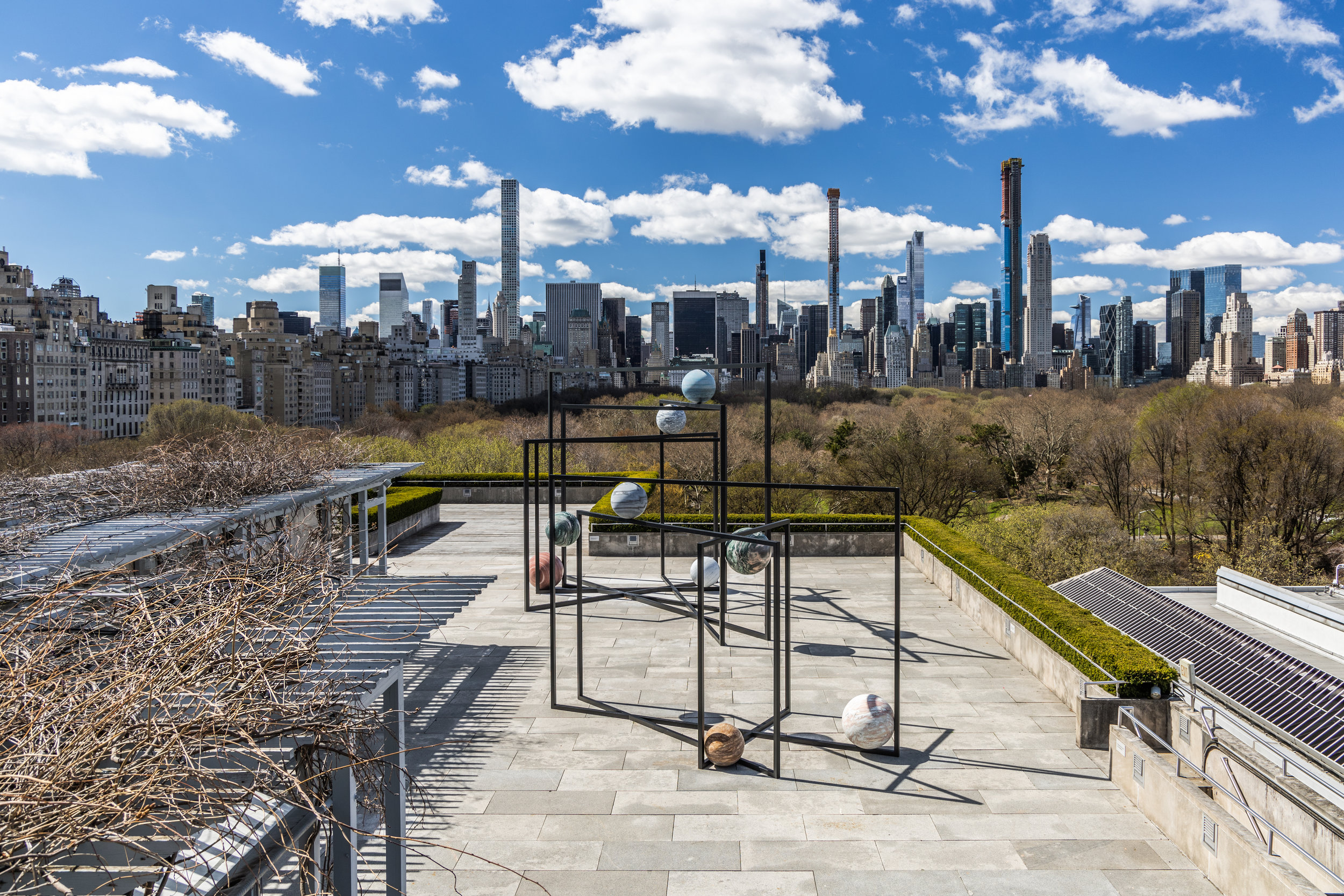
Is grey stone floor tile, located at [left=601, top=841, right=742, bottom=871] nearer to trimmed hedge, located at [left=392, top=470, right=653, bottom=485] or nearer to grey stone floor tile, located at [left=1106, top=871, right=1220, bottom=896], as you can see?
grey stone floor tile, located at [left=1106, top=871, right=1220, bottom=896]

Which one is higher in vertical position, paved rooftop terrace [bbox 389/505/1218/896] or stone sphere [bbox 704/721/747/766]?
stone sphere [bbox 704/721/747/766]

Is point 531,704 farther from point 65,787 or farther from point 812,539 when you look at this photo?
point 812,539

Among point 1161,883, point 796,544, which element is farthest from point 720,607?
point 796,544

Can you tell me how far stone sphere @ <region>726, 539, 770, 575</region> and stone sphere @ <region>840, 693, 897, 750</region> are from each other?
167 centimetres

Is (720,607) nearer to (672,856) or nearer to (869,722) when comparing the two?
(869,722)

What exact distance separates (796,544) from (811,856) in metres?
14.2

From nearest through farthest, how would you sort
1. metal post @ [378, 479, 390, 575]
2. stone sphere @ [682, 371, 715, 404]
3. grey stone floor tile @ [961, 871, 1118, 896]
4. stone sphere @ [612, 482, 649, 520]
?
grey stone floor tile @ [961, 871, 1118, 896] → stone sphere @ [612, 482, 649, 520] → stone sphere @ [682, 371, 715, 404] → metal post @ [378, 479, 390, 575]

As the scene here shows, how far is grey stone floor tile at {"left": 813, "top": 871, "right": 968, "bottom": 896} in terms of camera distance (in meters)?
6.40

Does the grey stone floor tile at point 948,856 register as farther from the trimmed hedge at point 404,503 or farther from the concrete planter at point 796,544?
the trimmed hedge at point 404,503

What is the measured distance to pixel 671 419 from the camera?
12.4 meters

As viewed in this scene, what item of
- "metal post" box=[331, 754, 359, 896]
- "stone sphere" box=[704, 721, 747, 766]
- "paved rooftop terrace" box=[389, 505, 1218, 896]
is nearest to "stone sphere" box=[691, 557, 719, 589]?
"paved rooftop terrace" box=[389, 505, 1218, 896]

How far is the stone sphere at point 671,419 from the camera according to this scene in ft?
40.7

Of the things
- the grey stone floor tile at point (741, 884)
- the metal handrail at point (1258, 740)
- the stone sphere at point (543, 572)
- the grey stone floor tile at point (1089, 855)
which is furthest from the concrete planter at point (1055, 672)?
the stone sphere at point (543, 572)

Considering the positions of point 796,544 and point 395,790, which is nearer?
point 395,790
